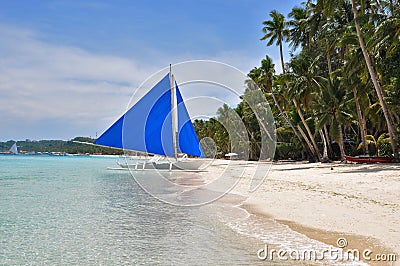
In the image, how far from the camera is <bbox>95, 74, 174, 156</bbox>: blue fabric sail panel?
2322 cm

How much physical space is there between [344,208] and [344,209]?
0.14 meters

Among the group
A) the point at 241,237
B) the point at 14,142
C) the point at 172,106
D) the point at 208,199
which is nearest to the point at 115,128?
the point at 172,106

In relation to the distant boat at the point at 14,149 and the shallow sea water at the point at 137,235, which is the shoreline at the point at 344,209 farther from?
the distant boat at the point at 14,149

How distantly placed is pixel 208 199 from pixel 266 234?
20.2ft

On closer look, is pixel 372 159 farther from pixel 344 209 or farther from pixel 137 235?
pixel 137 235

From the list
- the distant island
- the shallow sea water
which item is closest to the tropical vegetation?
the shallow sea water

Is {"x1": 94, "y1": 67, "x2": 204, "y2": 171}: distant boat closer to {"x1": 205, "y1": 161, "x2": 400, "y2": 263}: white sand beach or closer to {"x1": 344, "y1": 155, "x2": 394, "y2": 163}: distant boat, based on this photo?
{"x1": 205, "y1": 161, "x2": 400, "y2": 263}: white sand beach

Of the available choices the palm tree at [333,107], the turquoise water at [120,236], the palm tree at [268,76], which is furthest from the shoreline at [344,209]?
the palm tree at [268,76]

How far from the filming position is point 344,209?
9500 millimetres

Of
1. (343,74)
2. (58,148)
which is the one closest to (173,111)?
(343,74)

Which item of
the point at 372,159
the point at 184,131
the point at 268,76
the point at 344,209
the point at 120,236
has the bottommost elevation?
the point at 120,236

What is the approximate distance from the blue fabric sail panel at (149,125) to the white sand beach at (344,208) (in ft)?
28.7

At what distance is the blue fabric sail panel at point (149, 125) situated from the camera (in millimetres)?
23219

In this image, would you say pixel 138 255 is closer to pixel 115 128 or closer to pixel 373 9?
pixel 115 128
